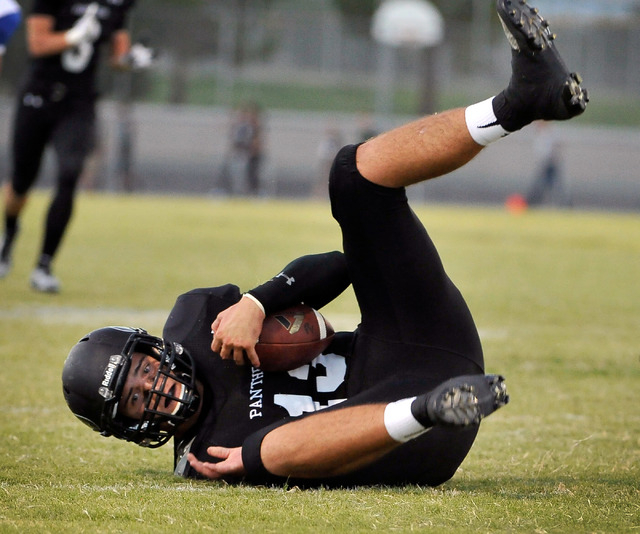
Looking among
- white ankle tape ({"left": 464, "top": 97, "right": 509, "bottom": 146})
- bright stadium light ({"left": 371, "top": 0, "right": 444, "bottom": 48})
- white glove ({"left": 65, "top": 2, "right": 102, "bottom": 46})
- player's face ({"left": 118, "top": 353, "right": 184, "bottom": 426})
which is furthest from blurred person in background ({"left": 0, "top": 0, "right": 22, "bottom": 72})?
bright stadium light ({"left": 371, "top": 0, "right": 444, "bottom": 48})

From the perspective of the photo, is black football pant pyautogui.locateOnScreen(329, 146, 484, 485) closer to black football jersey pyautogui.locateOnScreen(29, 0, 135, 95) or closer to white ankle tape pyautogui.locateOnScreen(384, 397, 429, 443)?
white ankle tape pyautogui.locateOnScreen(384, 397, 429, 443)

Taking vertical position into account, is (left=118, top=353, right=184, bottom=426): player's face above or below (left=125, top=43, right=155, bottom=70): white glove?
below

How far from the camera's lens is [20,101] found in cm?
732

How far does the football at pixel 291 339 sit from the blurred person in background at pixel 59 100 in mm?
4291

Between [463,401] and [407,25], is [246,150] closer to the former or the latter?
[407,25]

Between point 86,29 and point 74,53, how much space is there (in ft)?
0.97

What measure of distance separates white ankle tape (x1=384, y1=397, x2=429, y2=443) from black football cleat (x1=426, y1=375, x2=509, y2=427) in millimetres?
100

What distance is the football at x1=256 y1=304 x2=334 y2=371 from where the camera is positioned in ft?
10.1

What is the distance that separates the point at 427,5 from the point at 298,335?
28.8 m

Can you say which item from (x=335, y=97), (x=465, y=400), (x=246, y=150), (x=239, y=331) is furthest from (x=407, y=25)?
(x=465, y=400)

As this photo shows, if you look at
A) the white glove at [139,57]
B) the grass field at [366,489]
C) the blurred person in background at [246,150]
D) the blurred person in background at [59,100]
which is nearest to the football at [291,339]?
the grass field at [366,489]

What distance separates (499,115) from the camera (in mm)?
2861

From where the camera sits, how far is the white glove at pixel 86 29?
712 cm

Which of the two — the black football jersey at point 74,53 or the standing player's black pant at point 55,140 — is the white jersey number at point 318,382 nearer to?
the standing player's black pant at point 55,140
